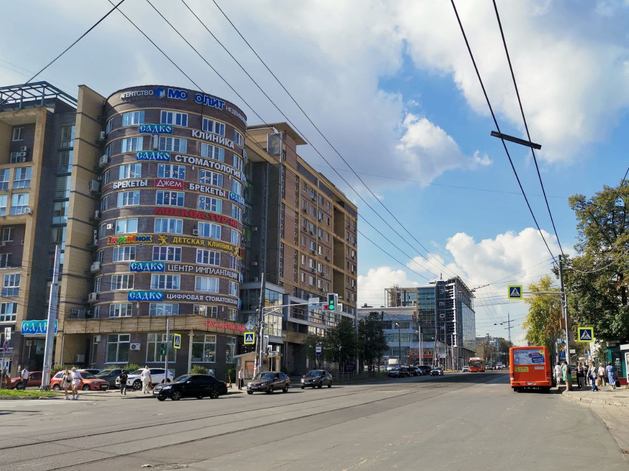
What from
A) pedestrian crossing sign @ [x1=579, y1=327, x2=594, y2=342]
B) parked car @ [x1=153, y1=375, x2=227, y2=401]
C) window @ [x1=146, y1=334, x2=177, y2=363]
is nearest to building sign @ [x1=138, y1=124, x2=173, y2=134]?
window @ [x1=146, y1=334, x2=177, y2=363]

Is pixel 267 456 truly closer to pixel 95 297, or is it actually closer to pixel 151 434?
pixel 151 434

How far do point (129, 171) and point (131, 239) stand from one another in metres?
6.86

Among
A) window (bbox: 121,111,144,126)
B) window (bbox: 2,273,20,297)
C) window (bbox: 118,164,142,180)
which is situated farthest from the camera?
window (bbox: 2,273,20,297)

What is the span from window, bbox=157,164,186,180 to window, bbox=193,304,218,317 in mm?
12758

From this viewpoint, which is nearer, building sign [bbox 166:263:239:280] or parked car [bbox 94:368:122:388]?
parked car [bbox 94:368:122:388]

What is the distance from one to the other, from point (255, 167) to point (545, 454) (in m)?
65.4

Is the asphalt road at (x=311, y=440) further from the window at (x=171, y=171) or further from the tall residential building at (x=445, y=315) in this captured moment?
the tall residential building at (x=445, y=315)

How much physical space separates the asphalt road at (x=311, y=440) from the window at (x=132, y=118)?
41540mm

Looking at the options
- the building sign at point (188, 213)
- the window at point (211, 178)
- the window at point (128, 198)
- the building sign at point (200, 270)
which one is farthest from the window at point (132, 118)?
the building sign at point (200, 270)

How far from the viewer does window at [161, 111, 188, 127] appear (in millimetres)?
58219

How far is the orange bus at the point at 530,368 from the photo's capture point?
35.0 meters

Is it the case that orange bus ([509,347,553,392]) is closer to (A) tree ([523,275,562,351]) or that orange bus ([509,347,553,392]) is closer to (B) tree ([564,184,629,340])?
(B) tree ([564,184,629,340])

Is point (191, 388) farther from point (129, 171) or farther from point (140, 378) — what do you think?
point (129, 171)

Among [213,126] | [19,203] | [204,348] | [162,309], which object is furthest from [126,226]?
[204,348]
